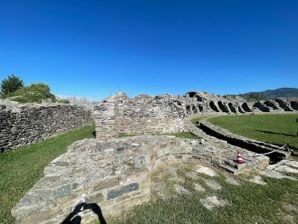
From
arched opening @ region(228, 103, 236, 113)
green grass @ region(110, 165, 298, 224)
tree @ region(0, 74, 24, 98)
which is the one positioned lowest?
green grass @ region(110, 165, 298, 224)

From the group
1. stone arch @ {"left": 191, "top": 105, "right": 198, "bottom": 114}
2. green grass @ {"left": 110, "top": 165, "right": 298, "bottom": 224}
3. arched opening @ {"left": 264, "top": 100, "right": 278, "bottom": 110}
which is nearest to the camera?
green grass @ {"left": 110, "top": 165, "right": 298, "bottom": 224}

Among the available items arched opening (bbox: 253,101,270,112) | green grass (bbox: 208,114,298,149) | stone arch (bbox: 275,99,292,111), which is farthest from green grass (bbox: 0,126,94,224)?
stone arch (bbox: 275,99,292,111)

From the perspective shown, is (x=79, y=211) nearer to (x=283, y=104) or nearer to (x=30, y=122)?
(x=30, y=122)

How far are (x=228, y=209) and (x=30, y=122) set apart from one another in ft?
39.7

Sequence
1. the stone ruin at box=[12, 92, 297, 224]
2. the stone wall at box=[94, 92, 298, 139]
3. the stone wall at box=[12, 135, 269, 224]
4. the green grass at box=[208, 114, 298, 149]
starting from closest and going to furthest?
1. the stone wall at box=[12, 135, 269, 224]
2. the stone ruin at box=[12, 92, 297, 224]
3. the green grass at box=[208, 114, 298, 149]
4. the stone wall at box=[94, 92, 298, 139]

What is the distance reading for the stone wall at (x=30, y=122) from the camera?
10.9 meters

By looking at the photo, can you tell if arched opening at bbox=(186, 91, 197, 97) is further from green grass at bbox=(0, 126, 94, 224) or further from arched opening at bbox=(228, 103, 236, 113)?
green grass at bbox=(0, 126, 94, 224)

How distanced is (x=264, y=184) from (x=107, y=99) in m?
9.61

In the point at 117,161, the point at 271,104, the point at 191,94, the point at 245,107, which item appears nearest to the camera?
the point at 117,161

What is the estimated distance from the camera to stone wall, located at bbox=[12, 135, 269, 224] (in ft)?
12.4

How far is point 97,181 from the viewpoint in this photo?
441 centimetres

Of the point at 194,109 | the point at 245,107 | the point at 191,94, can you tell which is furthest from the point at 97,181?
the point at 245,107

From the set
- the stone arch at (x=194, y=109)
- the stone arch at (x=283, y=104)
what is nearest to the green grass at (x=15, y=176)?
the stone arch at (x=194, y=109)

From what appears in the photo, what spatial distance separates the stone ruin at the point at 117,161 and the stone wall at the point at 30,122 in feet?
12.9
